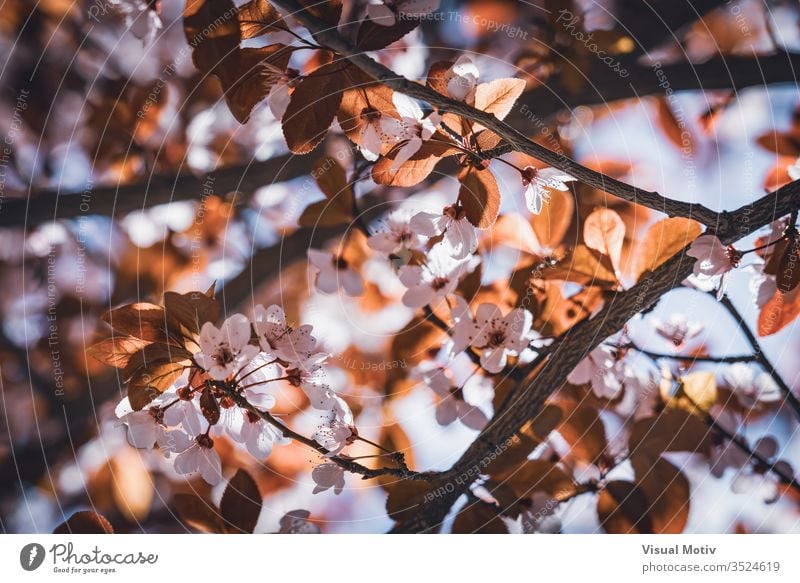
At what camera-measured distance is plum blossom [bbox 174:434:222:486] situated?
1.44ft

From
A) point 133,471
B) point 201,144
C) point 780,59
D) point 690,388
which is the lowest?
point 133,471

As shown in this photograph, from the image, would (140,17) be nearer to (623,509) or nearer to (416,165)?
(416,165)

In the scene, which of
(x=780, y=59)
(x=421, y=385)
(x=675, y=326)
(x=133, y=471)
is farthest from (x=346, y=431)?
(x=780, y=59)

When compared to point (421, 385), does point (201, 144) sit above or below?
above

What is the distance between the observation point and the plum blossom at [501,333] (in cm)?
44

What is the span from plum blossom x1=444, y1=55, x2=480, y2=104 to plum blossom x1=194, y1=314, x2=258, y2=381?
233 millimetres

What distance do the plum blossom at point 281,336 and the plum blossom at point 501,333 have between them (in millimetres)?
136

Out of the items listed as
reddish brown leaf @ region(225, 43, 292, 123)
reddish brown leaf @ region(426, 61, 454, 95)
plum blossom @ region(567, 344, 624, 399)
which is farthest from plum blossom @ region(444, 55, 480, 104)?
plum blossom @ region(567, 344, 624, 399)

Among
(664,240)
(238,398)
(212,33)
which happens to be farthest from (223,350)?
(664,240)

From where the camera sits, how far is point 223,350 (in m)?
0.41

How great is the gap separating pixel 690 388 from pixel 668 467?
2.8 inches

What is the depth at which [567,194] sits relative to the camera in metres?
0.44

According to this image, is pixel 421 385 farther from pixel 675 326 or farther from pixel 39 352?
pixel 39 352

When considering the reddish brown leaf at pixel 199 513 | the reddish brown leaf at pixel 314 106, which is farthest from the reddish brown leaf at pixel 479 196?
the reddish brown leaf at pixel 199 513
